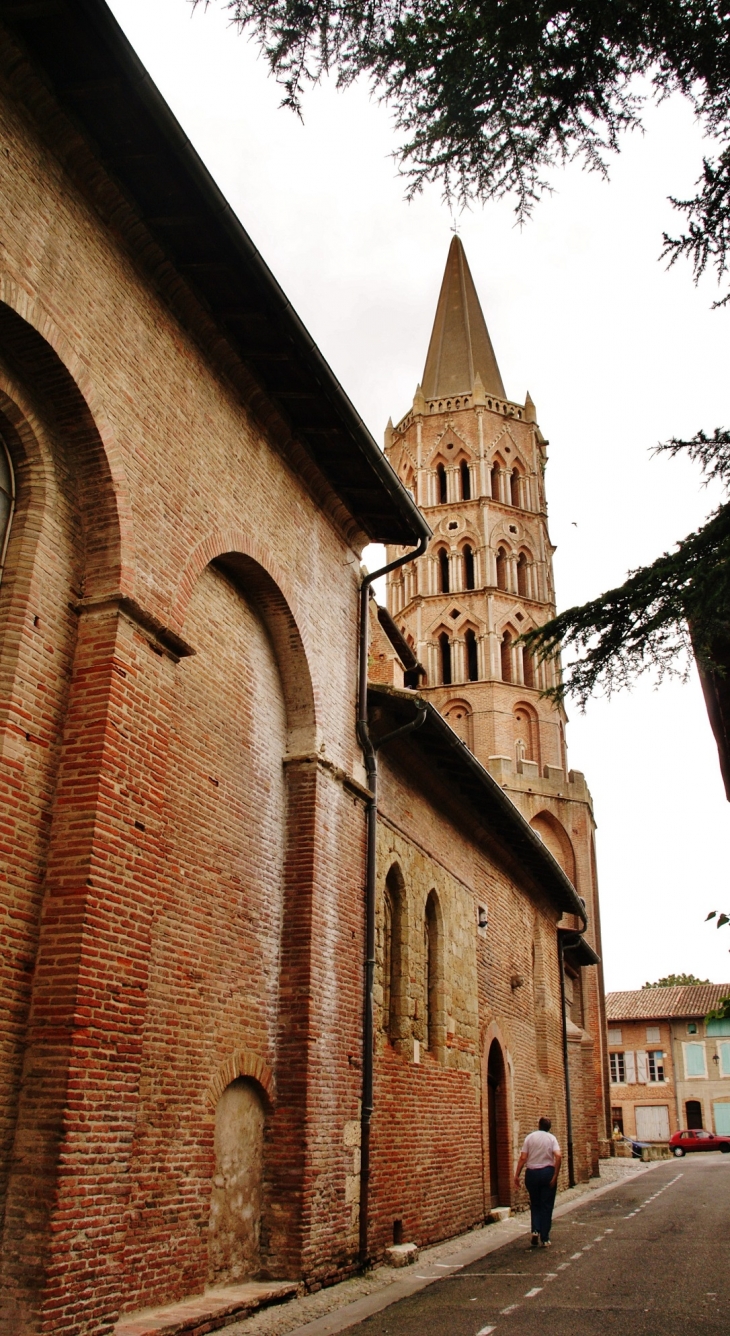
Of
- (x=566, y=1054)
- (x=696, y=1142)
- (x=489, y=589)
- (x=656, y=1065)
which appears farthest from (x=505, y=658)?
(x=656, y=1065)

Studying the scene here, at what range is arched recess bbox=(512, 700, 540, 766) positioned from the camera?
39812 mm

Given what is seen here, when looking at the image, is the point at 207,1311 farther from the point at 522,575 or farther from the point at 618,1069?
the point at 618,1069

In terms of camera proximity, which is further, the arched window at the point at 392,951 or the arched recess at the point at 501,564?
the arched recess at the point at 501,564

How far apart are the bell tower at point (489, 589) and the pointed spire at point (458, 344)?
9 centimetres

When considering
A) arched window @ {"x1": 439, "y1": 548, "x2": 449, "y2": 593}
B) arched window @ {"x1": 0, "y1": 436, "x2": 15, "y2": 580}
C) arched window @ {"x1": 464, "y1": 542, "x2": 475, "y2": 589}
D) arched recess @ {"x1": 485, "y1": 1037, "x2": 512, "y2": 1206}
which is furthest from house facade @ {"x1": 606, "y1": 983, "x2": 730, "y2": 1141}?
arched window @ {"x1": 0, "y1": 436, "x2": 15, "y2": 580}

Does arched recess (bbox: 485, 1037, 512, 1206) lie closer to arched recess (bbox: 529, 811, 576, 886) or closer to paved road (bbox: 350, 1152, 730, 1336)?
paved road (bbox: 350, 1152, 730, 1336)

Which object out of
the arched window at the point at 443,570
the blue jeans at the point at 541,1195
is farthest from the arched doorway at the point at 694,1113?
the blue jeans at the point at 541,1195

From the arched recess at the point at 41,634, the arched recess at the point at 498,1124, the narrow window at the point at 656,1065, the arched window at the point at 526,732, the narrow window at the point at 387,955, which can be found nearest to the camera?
the arched recess at the point at 41,634

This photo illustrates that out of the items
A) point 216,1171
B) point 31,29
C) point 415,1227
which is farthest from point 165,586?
point 415,1227

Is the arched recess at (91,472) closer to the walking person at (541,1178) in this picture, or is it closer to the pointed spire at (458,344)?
the walking person at (541,1178)

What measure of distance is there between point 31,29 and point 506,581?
3702cm

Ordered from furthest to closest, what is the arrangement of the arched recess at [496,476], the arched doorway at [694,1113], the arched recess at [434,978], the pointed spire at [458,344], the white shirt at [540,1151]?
the arched doorway at [694,1113]
the pointed spire at [458,344]
the arched recess at [496,476]
the arched recess at [434,978]
the white shirt at [540,1151]

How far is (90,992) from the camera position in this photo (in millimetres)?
5797

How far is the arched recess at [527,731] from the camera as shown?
39.8 m
